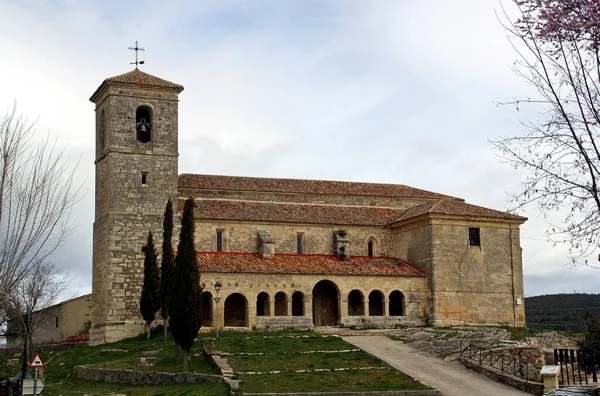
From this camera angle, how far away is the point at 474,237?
152 ft

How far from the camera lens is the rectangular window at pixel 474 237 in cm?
4631

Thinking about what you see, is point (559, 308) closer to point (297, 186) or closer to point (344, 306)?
point (297, 186)

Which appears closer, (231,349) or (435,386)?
(435,386)

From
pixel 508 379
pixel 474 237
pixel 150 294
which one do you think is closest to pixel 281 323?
pixel 150 294

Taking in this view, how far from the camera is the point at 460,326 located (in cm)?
4369

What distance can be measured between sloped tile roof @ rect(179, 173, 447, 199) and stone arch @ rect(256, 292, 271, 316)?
24.2ft

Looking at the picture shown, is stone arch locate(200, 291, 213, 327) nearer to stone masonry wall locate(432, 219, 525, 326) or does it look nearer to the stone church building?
the stone church building

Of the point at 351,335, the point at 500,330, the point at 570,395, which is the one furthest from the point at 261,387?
the point at 500,330

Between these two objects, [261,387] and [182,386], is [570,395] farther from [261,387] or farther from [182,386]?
[182,386]

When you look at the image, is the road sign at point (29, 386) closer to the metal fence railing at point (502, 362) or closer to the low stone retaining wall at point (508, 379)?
the low stone retaining wall at point (508, 379)

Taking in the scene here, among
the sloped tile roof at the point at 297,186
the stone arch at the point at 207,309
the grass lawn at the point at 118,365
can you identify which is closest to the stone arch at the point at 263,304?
the stone arch at the point at 207,309

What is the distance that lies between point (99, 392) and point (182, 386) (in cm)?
310

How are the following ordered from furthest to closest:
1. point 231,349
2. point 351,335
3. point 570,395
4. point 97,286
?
point 97,286 < point 351,335 < point 231,349 < point 570,395

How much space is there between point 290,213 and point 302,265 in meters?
4.39
